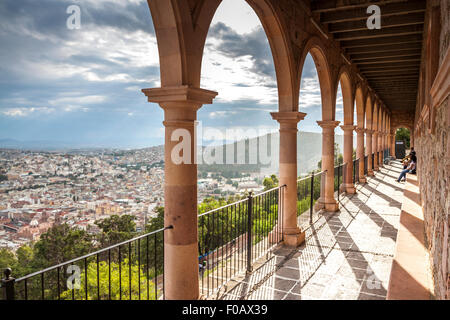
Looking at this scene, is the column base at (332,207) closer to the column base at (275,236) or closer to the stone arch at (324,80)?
the stone arch at (324,80)

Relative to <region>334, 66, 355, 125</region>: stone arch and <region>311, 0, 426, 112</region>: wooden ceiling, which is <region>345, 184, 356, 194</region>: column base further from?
<region>311, 0, 426, 112</region>: wooden ceiling

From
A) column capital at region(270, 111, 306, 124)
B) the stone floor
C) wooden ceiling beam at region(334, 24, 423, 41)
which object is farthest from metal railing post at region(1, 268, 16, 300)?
wooden ceiling beam at region(334, 24, 423, 41)

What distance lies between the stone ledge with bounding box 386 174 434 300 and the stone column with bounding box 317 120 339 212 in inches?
128

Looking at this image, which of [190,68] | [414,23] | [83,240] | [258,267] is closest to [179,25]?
[190,68]

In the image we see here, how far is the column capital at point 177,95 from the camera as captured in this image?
2682mm

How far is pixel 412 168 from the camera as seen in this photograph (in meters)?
11.7

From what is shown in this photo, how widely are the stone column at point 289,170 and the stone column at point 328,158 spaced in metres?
2.53

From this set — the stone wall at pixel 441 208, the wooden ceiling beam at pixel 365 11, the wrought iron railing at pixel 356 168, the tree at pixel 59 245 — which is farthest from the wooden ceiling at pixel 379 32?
the tree at pixel 59 245

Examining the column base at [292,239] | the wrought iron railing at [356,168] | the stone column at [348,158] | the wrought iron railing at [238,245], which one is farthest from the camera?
the wrought iron railing at [356,168]

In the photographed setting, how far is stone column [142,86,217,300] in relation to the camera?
2779 mm

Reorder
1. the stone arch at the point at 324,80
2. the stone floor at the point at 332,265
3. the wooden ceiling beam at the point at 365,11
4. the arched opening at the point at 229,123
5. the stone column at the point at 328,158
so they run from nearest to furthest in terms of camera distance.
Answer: the stone floor at the point at 332,265 → the arched opening at the point at 229,123 → the wooden ceiling beam at the point at 365,11 → the stone arch at the point at 324,80 → the stone column at the point at 328,158

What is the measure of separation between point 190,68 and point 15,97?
337 cm

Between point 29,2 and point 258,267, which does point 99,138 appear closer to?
point 29,2

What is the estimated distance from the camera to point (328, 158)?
765 centimetres
